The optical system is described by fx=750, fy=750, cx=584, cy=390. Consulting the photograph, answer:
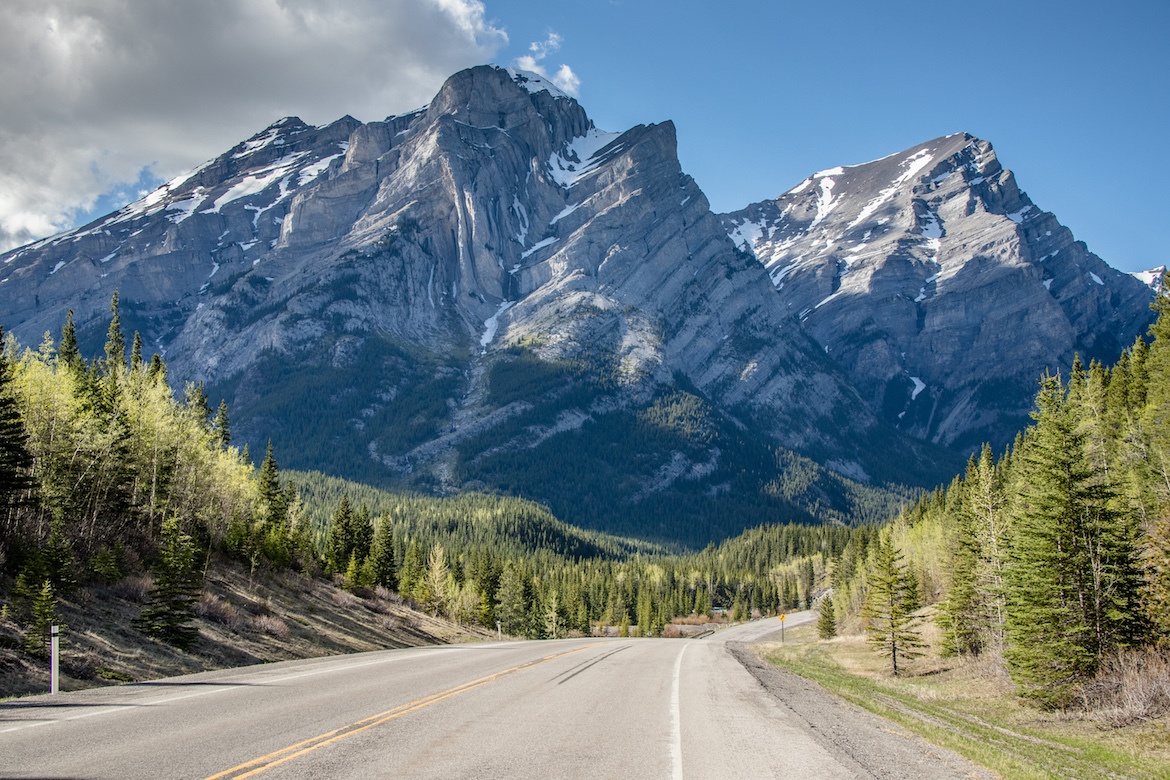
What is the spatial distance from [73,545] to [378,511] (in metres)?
150

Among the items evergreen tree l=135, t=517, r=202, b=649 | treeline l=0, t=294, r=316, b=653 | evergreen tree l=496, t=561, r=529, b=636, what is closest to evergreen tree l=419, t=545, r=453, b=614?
evergreen tree l=496, t=561, r=529, b=636

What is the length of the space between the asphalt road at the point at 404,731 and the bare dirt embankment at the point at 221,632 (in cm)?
209

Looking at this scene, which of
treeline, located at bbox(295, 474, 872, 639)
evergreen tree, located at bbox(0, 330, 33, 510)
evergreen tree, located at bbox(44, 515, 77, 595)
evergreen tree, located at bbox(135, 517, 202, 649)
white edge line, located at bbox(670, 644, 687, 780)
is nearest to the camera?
white edge line, located at bbox(670, 644, 687, 780)

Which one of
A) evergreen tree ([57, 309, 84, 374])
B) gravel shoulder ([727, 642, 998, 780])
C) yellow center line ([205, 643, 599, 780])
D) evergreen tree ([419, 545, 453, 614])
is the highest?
evergreen tree ([57, 309, 84, 374])

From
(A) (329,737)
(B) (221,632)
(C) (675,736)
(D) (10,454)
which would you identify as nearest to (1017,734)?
(C) (675,736)

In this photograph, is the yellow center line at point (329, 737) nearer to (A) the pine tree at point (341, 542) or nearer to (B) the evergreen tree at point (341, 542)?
(A) the pine tree at point (341, 542)

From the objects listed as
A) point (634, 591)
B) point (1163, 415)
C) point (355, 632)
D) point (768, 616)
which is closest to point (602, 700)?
point (355, 632)

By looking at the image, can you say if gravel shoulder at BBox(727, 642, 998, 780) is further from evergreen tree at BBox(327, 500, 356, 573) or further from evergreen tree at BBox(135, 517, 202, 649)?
Result: evergreen tree at BBox(327, 500, 356, 573)

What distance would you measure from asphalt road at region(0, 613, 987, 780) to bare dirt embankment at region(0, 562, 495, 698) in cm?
209

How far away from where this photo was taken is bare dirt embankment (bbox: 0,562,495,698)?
57.2ft

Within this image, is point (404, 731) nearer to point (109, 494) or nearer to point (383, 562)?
point (109, 494)

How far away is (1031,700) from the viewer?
25.0 meters

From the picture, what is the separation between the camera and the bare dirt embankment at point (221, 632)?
57.2 ft

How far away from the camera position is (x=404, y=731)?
1159cm
